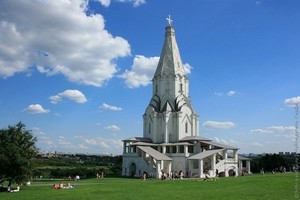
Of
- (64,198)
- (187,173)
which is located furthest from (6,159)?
(187,173)

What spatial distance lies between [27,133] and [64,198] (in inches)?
543

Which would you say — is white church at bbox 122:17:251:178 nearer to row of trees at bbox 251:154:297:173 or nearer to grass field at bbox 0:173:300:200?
row of trees at bbox 251:154:297:173

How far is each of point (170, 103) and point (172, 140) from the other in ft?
22.9

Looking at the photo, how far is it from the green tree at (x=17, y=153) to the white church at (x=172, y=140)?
2253 cm

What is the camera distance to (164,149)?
61.1m

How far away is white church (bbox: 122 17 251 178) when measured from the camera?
54.2 metres

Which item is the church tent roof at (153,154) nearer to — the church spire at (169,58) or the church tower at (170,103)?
the church tower at (170,103)

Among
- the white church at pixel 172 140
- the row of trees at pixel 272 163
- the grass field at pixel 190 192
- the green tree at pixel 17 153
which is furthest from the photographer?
the row of trees at pixel 272 163

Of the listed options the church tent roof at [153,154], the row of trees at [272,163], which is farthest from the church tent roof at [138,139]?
the row of trees at [272,163]

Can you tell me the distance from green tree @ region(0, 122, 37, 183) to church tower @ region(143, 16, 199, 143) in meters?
31.3

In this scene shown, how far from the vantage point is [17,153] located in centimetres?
3409

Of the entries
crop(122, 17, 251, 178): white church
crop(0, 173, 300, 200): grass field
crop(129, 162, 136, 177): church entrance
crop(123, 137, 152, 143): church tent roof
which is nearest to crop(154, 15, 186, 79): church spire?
crop(122, 17, 251, 178): white church

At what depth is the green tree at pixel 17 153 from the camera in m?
33.8

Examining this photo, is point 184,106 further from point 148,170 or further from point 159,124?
point 148,170
